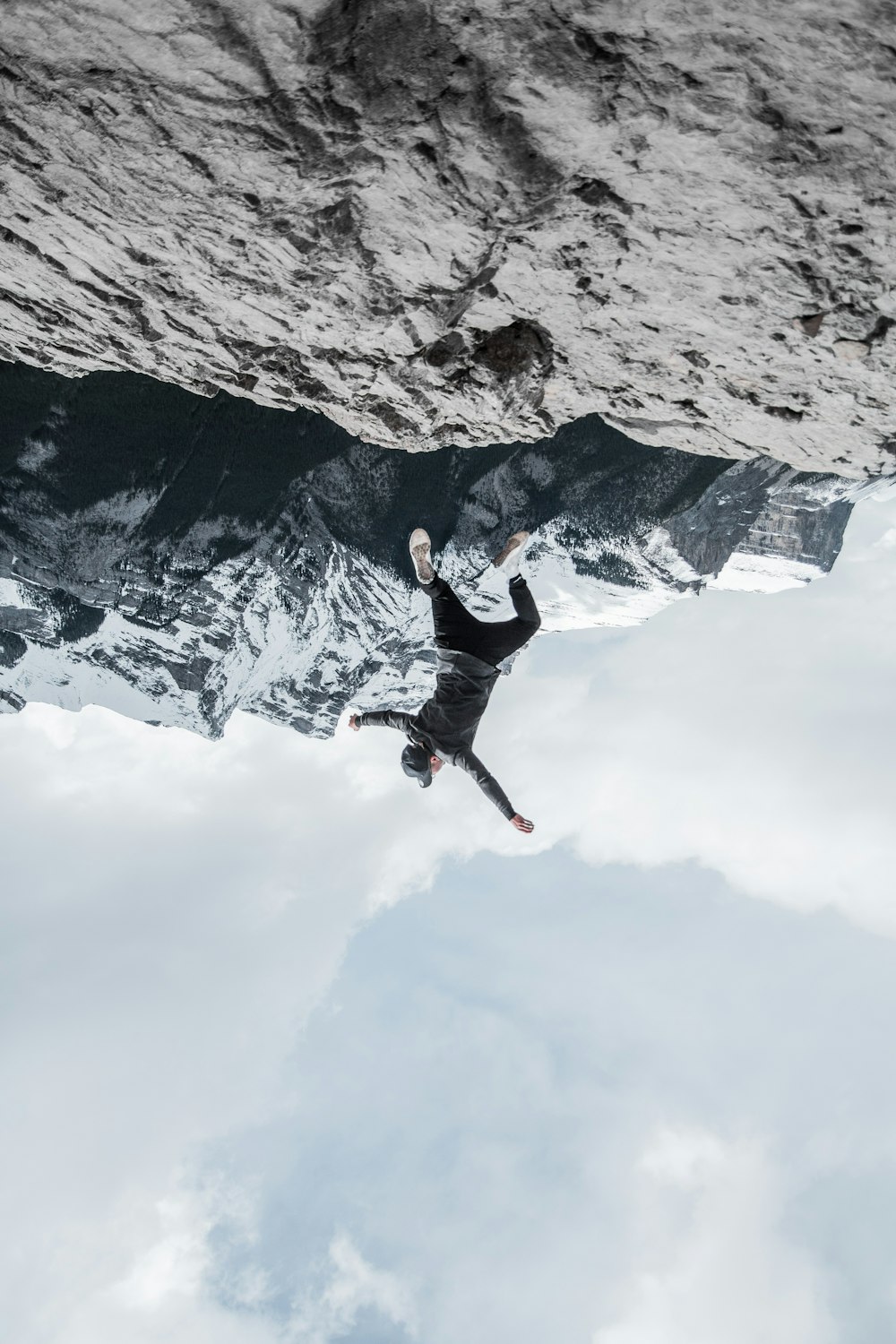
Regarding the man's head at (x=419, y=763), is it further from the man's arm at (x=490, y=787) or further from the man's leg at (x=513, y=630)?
the man's leg at (x=513, y=630)

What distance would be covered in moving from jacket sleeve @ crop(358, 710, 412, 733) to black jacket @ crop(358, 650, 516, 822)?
36 mm

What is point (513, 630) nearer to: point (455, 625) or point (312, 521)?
point (455, 625)

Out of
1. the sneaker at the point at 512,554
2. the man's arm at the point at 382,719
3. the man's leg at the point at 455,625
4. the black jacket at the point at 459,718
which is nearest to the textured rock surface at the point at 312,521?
the man's arm at the point at 382,719

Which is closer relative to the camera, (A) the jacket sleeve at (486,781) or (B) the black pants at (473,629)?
(B) the black pants at (473,629)

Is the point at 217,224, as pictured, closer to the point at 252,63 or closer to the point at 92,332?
the point at 252,63

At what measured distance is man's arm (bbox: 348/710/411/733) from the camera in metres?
5.60

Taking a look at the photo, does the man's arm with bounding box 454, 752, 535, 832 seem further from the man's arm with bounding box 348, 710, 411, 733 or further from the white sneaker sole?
the white sneaker sole

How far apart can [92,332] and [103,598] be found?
13049mm

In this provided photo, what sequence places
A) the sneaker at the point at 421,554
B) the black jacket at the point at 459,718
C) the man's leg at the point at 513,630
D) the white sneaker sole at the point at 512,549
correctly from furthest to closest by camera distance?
the black jacket at the point at 459,718 < the man's leg at the point at 513,630 < the white sneaker sole at the point at 512,549 < the sneaker at the point at 421,554

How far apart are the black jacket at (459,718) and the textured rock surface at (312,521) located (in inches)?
280

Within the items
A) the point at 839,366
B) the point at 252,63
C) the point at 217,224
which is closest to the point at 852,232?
the point at 839,366

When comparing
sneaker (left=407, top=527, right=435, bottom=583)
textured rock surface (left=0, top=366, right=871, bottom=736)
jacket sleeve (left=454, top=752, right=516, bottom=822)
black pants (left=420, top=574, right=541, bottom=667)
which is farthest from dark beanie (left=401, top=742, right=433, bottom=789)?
textured rock surface (left=0, top=366, right=871, bottom=736)

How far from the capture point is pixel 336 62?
1996 millimetres

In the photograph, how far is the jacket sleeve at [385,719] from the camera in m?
5.59
